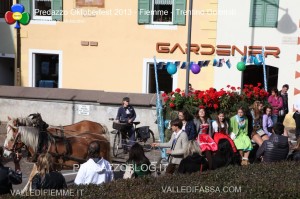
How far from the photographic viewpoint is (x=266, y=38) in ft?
66.4

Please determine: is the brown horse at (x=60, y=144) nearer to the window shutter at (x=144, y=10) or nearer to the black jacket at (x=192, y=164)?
the black jacket at (x=192, y=164)

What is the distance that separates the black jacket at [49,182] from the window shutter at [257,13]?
13.3 m

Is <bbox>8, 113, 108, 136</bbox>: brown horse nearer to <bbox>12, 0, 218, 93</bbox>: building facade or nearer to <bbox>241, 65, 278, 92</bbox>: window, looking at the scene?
<bbox>12, 0, 218, 93</bbox>: building facade

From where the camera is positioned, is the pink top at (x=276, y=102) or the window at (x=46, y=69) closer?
the pink top at (x=276, y=102)

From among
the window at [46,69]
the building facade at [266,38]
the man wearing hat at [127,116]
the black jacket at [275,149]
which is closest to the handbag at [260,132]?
the black jacket at [275,149]

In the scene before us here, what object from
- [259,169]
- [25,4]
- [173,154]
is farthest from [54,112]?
[259,169]

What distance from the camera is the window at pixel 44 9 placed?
22.3 metres

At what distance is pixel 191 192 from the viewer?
8.09 m

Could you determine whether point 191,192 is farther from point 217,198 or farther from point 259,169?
point 259,169

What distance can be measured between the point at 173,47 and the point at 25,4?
5.78 metres

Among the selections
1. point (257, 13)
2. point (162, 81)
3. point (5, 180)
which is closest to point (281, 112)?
point (257, 13)

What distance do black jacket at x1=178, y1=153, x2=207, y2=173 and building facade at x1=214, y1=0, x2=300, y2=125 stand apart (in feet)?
33.9

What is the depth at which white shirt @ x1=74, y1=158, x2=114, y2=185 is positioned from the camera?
9.02 meters

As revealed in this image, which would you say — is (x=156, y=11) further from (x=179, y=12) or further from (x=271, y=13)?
(x=271, y=13)
